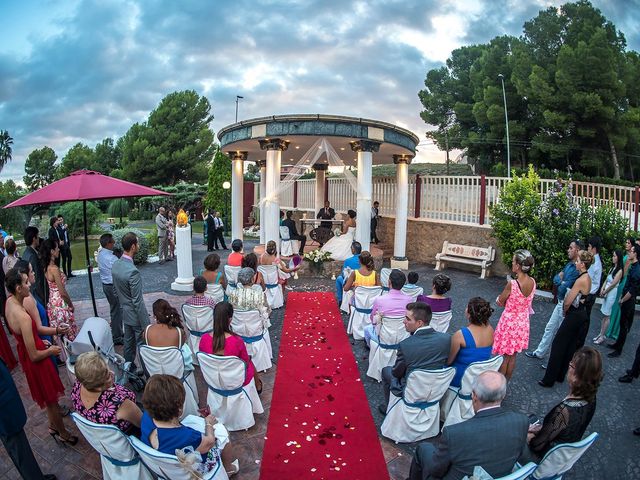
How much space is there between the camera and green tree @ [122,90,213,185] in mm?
34875

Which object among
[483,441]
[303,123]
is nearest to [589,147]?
[303,123]

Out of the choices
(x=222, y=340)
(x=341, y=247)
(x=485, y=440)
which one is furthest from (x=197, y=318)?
(x=341, y=247)

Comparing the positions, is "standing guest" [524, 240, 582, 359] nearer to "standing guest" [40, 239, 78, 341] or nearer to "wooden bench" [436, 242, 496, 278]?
"wooden bench" [436, 242, 496, 278]

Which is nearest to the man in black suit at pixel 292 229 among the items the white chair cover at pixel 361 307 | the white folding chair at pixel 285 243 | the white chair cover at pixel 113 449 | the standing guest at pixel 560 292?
the white folding chair at pixel 285 243

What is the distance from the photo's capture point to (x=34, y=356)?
3531 millimetres

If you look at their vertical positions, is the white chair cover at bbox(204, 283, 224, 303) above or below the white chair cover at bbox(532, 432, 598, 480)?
above

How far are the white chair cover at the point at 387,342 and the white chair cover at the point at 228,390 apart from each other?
1.68 metres

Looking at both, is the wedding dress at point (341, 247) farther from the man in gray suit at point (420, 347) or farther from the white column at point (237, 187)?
the man in gray suit at point (420, 347)

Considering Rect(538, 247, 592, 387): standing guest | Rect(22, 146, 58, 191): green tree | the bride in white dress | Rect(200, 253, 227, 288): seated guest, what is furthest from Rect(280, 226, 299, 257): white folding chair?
Rect(22, 146, 58, 191): green tree

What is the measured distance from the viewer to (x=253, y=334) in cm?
513

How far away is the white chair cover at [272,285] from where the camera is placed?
303 inches

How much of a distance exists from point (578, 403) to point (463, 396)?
1.23m

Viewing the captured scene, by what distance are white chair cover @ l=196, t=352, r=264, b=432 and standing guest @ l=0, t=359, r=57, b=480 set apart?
1.34m

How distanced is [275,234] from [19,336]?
277 inches
